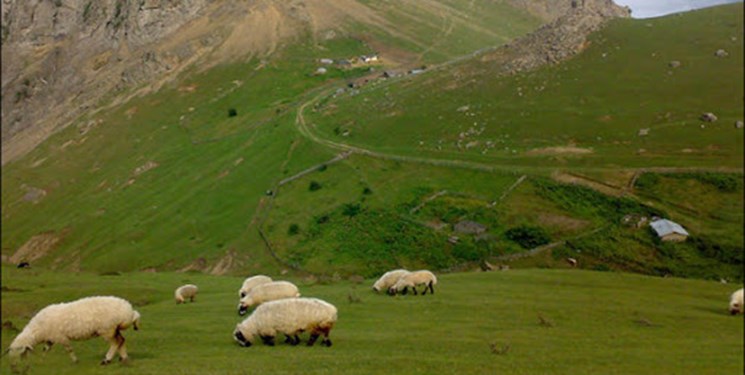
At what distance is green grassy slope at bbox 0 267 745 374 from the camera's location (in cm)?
1299

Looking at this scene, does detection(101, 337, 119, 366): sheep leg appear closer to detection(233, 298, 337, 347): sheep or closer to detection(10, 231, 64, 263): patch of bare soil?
detection(233, 298, 337, 347): sheep

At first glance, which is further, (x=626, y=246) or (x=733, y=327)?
(x=626, y=246)

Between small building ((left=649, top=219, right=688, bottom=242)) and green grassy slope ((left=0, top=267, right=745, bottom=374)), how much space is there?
1.34 meters

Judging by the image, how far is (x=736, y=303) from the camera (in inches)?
388

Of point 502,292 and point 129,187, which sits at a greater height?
point 502,292

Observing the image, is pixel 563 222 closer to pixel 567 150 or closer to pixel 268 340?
pixel 567 150

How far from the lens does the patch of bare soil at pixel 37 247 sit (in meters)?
112

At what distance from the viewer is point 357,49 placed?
→ 18650 centimetres

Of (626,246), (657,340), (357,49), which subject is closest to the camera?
(657,340)

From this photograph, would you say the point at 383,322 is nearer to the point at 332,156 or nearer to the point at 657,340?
the point at 657,340

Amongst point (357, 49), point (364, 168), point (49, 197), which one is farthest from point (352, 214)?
point (357, 49)

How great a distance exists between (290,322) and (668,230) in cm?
1313

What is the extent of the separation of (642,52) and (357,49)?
577 ft

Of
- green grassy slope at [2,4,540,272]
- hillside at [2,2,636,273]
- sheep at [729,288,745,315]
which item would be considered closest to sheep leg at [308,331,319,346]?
sheep at [729,288,745,315]
